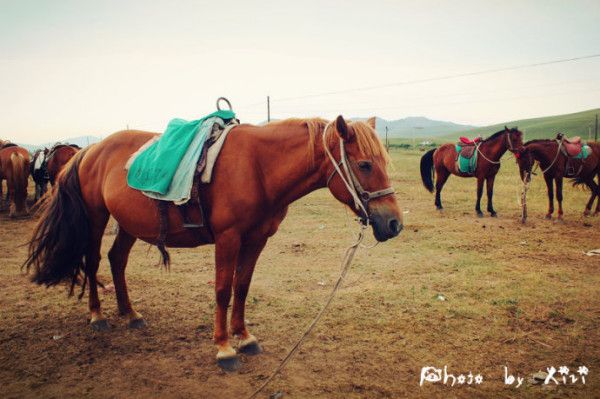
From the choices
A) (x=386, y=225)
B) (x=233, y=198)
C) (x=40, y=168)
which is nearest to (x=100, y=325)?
(x=233, y=198)

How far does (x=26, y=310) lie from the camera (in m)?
4.66

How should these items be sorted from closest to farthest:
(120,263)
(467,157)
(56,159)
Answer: (120,263)
(56,159)
(467,157)

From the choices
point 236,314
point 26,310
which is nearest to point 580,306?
point 236,314

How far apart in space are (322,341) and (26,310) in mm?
3766

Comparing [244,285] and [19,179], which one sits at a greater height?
[19,179]

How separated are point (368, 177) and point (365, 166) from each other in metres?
0.10

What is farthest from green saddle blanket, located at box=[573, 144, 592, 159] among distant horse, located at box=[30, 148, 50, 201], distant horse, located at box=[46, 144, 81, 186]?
distant horse, located at box=[30, 148, 50, 201]

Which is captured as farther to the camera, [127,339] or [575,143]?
[575,143]

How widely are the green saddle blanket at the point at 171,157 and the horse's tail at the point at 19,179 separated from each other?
974 centimetres

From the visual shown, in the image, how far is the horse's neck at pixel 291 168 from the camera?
3.33 metres

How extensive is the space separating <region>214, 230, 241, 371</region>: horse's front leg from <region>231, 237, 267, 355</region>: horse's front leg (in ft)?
0.81

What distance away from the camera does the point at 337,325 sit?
4316 mm

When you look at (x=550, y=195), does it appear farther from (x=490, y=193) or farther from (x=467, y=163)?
(x=467, y=163)

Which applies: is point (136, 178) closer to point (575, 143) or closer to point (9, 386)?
point (9, 386)
